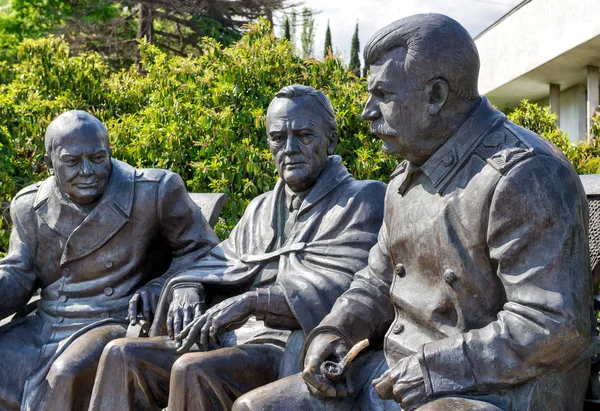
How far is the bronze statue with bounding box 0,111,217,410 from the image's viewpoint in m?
4.92

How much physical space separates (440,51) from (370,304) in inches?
39.3

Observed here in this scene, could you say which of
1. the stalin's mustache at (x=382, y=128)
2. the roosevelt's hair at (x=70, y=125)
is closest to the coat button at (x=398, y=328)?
the stalin's mustache at (x=382, y=128)

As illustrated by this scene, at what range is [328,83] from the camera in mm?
8430

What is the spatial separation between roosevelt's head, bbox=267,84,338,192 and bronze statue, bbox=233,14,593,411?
0.79 meters

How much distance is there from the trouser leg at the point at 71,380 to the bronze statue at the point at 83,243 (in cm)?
15

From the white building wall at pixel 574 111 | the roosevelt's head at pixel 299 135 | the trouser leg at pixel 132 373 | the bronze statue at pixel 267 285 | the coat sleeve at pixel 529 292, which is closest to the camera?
the coat sleeve at pixel 529 292

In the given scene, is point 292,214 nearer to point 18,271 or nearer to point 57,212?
point 57,212

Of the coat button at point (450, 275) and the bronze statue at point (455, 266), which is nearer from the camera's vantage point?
the bronze statue at point (455, 266)

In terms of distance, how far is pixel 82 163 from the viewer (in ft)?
16.2

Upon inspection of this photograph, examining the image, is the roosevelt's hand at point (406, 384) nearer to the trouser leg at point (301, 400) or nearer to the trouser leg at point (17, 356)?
the trouser leg at point (301, 400)

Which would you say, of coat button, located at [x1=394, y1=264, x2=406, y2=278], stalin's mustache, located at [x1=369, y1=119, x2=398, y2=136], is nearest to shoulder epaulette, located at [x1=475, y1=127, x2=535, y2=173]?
stalin's mustache, located at [x1=369, y1=119, x2=398, y2=136]

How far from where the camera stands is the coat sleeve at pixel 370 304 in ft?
11.9

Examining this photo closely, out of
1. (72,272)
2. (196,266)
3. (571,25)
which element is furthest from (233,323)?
(571,25)

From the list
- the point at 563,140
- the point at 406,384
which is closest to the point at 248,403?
the point at 406,384
